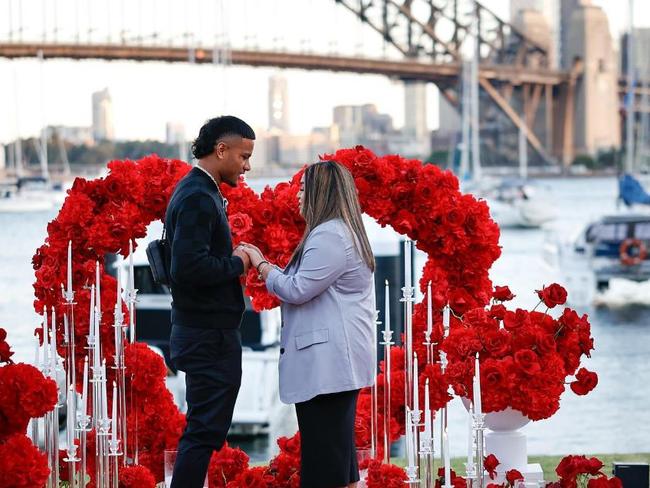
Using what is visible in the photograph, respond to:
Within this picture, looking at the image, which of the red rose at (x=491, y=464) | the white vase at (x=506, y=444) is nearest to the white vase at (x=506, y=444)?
the white vase at (x=506, y=444)

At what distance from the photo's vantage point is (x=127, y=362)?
3896 mm

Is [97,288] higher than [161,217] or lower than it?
lower

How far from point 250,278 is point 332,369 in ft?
1.90

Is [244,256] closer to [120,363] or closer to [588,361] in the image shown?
[120,363]

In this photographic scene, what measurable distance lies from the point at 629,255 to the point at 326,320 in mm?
13354

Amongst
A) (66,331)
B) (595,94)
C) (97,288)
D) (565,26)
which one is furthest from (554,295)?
(565,26)

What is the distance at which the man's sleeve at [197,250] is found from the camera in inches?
120

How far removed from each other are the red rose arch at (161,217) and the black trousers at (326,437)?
76 cm

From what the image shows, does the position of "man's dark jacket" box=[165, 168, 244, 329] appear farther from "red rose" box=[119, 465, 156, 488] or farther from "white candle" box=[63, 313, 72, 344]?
"white candle" box=[63, 313, 72, 344]

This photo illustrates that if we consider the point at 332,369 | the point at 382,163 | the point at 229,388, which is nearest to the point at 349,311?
the point at 332,369

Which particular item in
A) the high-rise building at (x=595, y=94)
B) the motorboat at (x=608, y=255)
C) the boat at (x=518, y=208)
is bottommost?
the boat at (x=518, y=208)

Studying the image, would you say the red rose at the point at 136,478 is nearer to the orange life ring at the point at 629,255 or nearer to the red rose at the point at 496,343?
the red rose at the point at 496,343

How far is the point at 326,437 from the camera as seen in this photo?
10.2 ft

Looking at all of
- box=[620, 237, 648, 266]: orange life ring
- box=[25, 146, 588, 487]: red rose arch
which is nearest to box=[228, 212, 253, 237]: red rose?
box=[25, 146, 588, 487]: red rose arch
